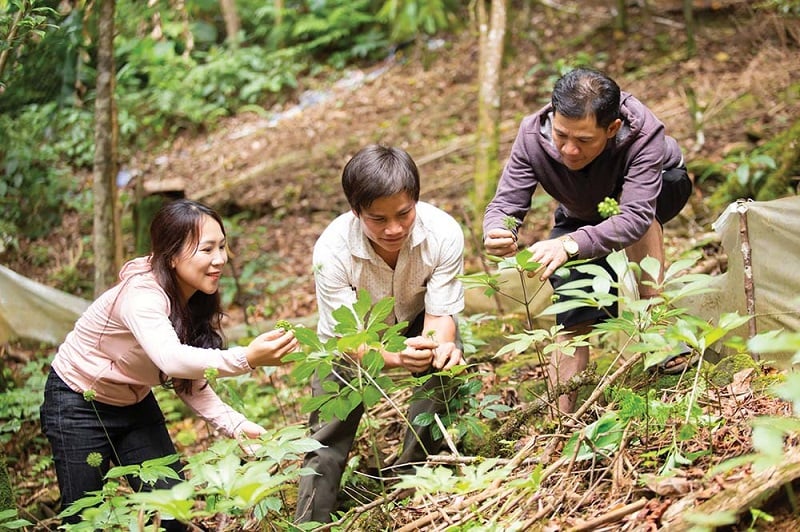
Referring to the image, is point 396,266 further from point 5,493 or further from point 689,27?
point 689,27

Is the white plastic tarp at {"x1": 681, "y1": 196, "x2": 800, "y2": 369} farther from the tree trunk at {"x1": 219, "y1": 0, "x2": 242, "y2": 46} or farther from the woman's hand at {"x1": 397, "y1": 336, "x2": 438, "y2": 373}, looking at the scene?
the tree trunk at {"x1": 219, "y1": 0, "x2": 242, "y2": 46}

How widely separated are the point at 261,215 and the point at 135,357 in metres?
5.78

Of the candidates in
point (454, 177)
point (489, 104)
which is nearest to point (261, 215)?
point (454, 177)

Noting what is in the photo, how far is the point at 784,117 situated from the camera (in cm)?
680

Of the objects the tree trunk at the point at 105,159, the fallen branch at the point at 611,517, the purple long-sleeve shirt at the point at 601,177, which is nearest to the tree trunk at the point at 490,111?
the tree trunk at the point at 105,159

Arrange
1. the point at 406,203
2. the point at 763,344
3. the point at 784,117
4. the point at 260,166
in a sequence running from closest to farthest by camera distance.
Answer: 1. the point at 763,344
2. the point at 406,203
3. the point at 784,117
4. the point at 260,166

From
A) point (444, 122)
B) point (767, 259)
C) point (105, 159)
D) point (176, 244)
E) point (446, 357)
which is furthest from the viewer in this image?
point (444, 122)

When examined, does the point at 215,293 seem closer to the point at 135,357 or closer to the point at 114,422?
the point at 135,357

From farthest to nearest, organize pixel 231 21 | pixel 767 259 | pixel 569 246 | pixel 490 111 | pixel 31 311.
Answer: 1. pixel 231 21
2. pixel 490 111
3. pixel 31 311
4. pixel 767 259
5. pixel 569 246

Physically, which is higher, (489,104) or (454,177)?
(489,104)

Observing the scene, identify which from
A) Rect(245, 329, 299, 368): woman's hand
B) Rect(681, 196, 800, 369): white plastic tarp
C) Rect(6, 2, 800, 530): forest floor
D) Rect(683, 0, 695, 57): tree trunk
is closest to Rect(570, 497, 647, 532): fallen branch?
Rect(245, 329, 299, 368): woman's hand

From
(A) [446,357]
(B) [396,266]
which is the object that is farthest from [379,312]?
(B) [396,266]

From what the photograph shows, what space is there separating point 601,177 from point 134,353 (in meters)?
2.00

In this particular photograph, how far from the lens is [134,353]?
3084 millimetres
